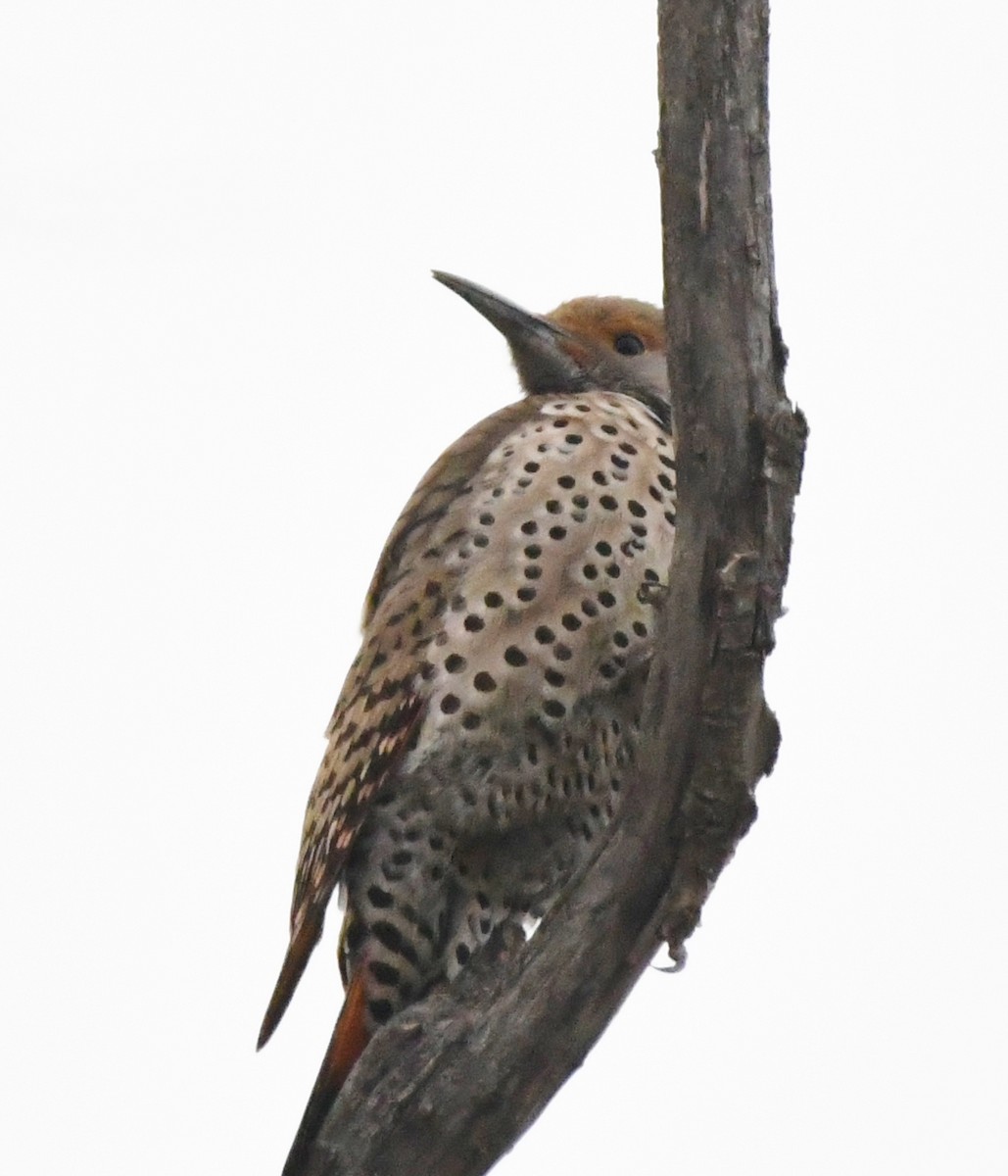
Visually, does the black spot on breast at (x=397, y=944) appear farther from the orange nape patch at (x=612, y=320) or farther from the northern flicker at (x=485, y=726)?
the orange nape patch at (x=612, y=320)

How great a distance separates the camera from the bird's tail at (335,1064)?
4.71 metres

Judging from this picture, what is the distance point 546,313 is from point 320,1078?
2988 mm

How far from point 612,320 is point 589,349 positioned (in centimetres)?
14

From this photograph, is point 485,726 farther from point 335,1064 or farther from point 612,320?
point 612,320

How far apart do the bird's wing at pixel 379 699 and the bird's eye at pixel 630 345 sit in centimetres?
63

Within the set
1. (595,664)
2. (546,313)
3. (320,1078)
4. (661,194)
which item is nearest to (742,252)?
(661,194)

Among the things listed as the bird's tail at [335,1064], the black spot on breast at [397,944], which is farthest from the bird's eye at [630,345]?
the bird's tail at [335,1064]

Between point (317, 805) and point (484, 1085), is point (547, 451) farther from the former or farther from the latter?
point (484, 1085)

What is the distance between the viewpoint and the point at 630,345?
263 inches

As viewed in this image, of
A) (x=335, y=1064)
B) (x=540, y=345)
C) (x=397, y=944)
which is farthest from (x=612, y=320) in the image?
(x=335, y=1064)

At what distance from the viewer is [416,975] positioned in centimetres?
530

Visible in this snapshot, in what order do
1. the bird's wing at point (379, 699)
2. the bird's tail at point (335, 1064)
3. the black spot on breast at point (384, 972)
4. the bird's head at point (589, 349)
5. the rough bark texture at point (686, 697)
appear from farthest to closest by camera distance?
the bird's head at point (589, 349) → the bird's wing at point (379, 699) → the black spot on breast at point (384, 972) → the bird's tail at point (335, 1064) → the rough bark texture at point (686, 697)

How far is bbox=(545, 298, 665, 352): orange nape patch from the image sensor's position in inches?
263

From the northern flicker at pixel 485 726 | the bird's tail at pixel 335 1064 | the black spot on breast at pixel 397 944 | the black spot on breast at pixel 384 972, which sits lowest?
the bird's tail at pixel 335 1064
